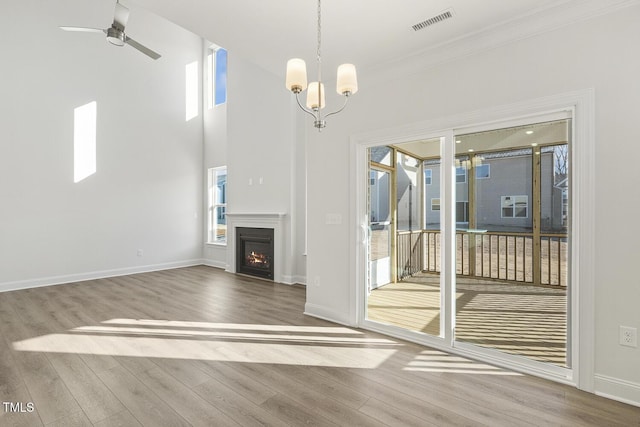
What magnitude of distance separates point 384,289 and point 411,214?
920 mm

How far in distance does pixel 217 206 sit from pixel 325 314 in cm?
472

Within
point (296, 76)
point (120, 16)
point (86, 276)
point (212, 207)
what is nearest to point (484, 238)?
point (296, 76)

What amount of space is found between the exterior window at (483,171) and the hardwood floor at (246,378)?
1.61 meters

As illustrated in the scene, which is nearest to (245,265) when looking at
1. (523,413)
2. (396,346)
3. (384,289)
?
(384,289)

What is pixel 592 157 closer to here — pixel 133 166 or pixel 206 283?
pixel 206 283

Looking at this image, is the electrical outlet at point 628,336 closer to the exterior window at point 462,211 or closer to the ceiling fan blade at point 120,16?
the exterior window at point 462,211

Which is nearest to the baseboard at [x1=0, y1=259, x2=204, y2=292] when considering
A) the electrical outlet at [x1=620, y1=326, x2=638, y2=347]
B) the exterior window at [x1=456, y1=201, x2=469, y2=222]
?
the exterior window at [x1=456, y1=201, x2=469, y2=222]

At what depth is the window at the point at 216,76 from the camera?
7.43m

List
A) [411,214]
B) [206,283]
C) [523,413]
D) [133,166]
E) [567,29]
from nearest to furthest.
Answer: [523,413] < [567,29] < [411,214] < [206,283] < [133,166]

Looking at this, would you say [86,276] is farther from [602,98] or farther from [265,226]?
[602,98]

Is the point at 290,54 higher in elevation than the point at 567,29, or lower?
higher

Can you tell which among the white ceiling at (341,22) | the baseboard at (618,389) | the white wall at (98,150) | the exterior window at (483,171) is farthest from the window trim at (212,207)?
the baseboard at (618,389)

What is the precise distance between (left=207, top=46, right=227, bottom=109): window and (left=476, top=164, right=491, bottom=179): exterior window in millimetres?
6221

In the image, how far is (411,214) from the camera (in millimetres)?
3342
